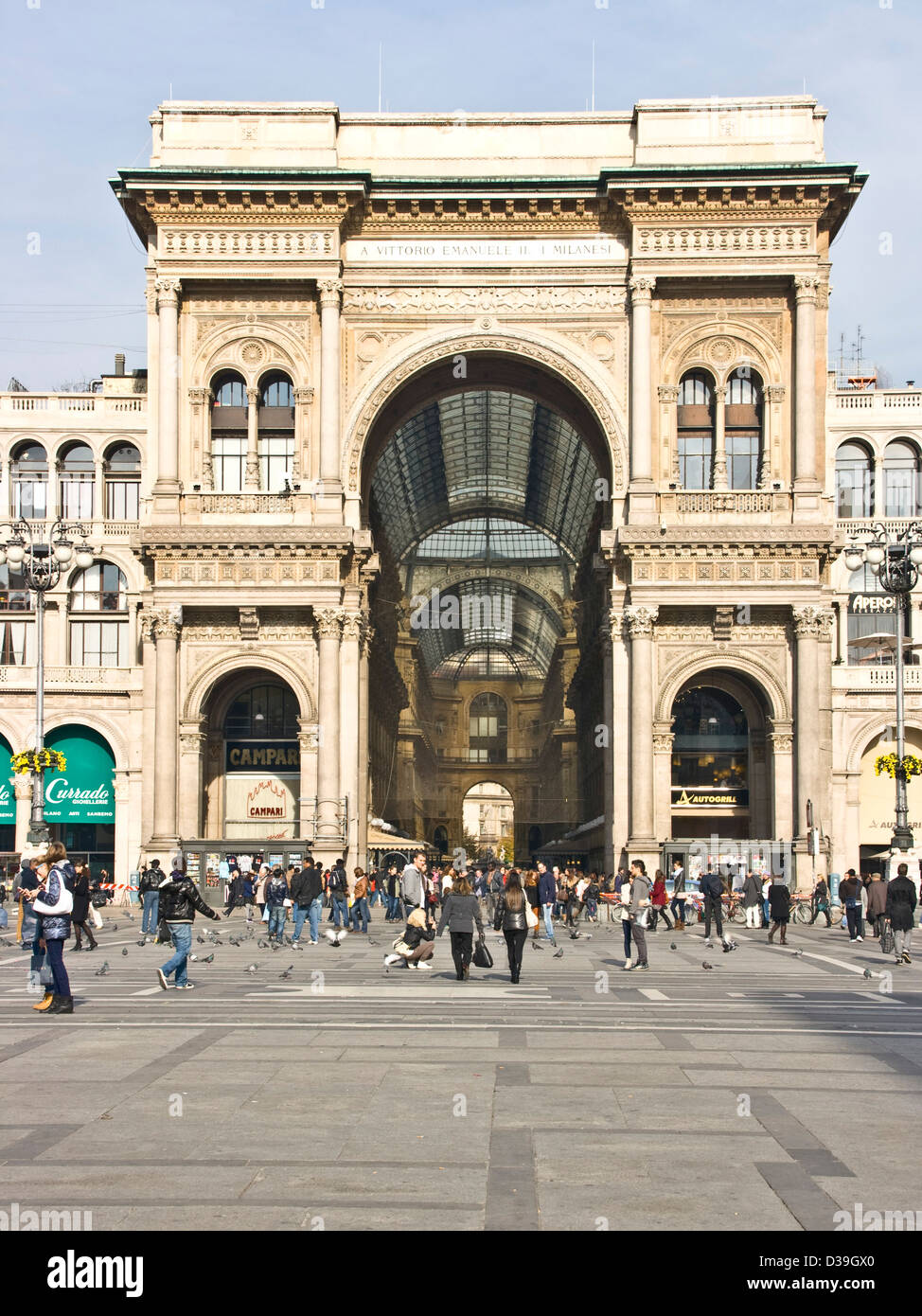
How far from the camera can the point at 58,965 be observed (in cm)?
2052

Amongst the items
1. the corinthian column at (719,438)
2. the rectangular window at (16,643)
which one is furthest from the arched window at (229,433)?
the corinthian column at (719,438)

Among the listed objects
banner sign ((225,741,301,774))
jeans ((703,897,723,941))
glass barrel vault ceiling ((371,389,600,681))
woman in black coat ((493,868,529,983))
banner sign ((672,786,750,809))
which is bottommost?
jeans ((703,897,723,941))

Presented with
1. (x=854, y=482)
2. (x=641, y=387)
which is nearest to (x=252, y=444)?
(x=641, y=387)

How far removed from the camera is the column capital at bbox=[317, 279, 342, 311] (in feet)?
186

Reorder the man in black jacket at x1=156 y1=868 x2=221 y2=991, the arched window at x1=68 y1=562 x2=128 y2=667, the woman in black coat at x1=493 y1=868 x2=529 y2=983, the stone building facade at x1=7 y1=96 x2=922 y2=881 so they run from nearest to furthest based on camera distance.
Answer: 1. the man in black jacket at x1=156 y1=868 x2=221 y2=991
2. the woman in black coat at x1=493 y1=868 x2=529 y2=983
3. the stone building facade at x1=7 y1=96 x2=922 y2=881
4. the arched window at x1=68 y1=562 x2=128 y2=667

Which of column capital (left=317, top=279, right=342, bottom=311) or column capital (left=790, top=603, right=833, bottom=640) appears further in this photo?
column capital (left=317, top=279, right=342, bottom=311)

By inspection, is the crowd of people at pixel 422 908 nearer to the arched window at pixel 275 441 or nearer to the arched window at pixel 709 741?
the arched window at pixel 709 741

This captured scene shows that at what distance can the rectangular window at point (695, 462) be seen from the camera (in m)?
57.6

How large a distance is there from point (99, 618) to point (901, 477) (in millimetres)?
36379

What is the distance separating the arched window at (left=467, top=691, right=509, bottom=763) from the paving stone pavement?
420ft

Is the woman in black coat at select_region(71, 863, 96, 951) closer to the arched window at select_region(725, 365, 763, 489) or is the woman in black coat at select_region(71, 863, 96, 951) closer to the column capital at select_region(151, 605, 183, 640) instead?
the column capital at select_region(151, 605, 183, 640)

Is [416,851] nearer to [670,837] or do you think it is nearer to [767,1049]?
[670,837]

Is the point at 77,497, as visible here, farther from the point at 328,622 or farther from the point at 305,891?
the point at 305,891

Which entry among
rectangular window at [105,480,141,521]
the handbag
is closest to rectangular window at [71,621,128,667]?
Result: rectangular window at [105,480,141,521]
